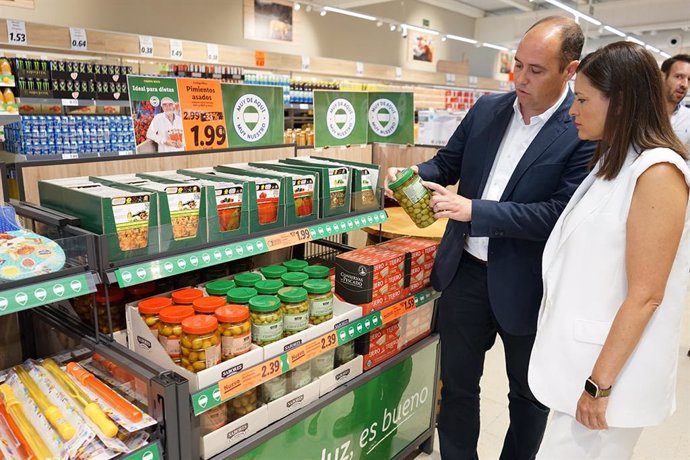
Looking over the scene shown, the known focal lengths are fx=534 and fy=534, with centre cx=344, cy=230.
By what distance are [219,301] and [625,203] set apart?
3.88 ft

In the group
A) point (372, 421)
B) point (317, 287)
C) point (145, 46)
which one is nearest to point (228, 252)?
point (317, 287)

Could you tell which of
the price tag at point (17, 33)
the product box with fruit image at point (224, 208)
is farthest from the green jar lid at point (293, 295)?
the price tag at point (17, 33)

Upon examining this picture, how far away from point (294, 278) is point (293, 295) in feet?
0.54

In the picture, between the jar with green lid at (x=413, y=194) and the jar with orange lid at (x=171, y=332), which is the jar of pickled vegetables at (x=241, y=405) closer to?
the jar with orange lid at (x=171, y=332)

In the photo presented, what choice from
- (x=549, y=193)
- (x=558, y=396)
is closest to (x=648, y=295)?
(x=558, y=396)

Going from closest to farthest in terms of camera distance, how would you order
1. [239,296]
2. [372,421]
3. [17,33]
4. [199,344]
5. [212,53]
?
1. [199,344]
2. [239,296]
3. [372,421]
4. [17,33]
5. [212,53]

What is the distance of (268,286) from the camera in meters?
1.84

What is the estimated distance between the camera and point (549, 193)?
1.90 m

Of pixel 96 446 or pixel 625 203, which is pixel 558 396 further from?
pixel 96 446

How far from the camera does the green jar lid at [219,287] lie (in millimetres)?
1810

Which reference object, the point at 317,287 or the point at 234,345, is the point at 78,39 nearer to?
the point at 317,287

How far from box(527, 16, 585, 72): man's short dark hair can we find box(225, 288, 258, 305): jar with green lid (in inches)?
50.5

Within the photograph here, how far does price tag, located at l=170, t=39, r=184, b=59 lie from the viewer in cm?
733

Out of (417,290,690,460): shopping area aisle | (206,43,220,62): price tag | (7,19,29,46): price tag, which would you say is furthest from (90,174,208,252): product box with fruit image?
(206,43,220,62): price tag
